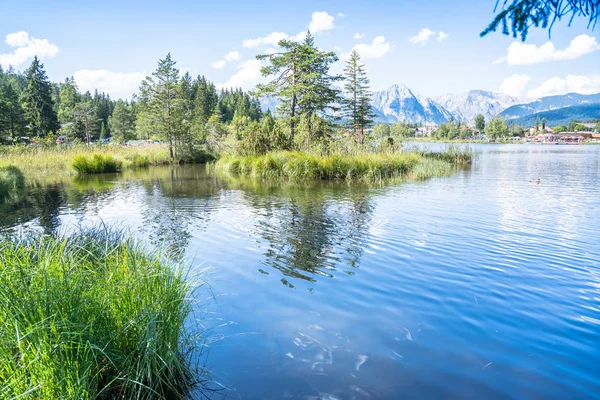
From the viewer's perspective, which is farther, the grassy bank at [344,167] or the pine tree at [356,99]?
the pine tree at [356,99]

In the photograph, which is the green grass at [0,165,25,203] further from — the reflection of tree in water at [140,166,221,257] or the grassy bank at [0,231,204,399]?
the grassy bank at [0,231,204,399]

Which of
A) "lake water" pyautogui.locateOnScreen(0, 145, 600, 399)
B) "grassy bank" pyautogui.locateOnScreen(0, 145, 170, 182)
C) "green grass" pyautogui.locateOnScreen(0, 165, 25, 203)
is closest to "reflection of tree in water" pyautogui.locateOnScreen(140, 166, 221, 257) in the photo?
"lake water" pyautogui.locateOnScreen(0, 145, 600, 399)

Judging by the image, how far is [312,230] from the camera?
31.5ft

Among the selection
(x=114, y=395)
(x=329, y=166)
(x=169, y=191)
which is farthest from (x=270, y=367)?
(x=329, y=166)

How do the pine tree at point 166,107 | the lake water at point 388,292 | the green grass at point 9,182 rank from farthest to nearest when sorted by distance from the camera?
the pine tree at point 166,107
the green grass at point 9,182
the lake water at point 388,292

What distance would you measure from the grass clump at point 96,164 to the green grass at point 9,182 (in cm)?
604

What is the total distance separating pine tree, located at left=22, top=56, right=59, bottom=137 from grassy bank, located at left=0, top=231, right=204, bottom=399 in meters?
57.9

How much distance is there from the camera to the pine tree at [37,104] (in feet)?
166

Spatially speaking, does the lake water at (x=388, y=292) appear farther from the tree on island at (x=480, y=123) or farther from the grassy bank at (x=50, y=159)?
the tree on island at (x=480, y=123)

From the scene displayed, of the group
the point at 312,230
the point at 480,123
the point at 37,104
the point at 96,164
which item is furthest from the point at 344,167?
the point at 480,123

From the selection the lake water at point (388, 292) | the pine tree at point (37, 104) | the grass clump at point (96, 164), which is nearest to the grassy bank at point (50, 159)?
the grass clump at point (96, 164)

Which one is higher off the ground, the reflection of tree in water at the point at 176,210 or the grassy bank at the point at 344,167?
the grassy bank at the point at 344,167

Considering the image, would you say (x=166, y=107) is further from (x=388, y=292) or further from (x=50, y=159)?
(x=388, y=292)

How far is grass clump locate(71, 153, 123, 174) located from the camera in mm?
24328
